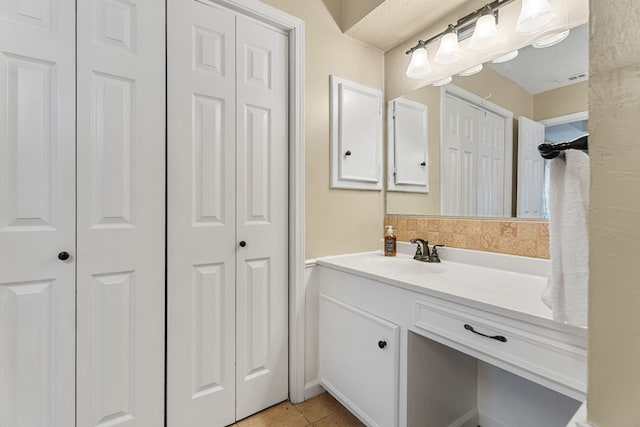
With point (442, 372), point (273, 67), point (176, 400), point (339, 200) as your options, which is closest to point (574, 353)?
point (442, 372)

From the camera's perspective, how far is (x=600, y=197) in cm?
38

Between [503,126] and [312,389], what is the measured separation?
67.9 inches

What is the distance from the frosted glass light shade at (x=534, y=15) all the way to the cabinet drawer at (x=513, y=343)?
1.22 m

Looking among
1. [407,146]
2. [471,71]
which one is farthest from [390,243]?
[471,71]

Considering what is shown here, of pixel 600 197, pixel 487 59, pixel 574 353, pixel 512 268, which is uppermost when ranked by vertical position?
pixel 487 59

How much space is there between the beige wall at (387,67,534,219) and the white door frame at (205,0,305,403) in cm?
70

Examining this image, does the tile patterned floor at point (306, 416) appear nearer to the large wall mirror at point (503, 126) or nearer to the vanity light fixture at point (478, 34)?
the large wall mirror at point (503, 126)

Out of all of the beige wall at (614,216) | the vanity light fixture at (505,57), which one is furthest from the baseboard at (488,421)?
Answer: the vanity light fixture at (505,57)

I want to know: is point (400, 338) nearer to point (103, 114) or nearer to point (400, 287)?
point (400, 287)

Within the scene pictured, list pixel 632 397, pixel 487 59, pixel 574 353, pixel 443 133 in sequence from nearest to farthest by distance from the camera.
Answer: pixel 632 397 < pixel 574 353 < pixel 487 59 < pixel 443 133

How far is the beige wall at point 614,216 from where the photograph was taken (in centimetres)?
35

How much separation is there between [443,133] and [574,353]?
1.24m

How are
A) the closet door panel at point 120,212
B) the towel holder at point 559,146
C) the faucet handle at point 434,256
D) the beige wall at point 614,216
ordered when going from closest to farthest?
1. the beige wall at point 614,216
2. the towel holder at point 559,146
3. the closet door panel at point 120,212
4. the faucet handle at point 434,256

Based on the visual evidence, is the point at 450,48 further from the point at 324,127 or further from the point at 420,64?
the point at 324,127
